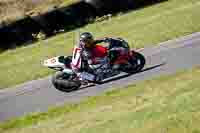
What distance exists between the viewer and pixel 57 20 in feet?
95.0

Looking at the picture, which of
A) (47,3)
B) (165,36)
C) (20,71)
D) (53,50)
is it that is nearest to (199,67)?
(165,36)

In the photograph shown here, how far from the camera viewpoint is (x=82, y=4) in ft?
94.9

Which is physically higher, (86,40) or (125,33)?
(86,40)

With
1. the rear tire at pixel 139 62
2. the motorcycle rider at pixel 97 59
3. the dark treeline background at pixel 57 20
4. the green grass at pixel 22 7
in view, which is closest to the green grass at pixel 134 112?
the motorcycle rider at pixel 97 59

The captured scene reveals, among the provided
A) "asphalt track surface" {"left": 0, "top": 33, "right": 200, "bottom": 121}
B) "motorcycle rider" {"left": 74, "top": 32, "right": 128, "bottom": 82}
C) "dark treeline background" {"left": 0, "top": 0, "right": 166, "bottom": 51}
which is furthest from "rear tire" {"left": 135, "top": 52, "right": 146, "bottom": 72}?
"dark treeline background" {"left": 0, "top": 0, "right": 166, "bottom": 51}

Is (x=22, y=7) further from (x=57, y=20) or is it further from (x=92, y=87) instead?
(x=92, y=87)

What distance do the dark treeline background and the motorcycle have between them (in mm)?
11051

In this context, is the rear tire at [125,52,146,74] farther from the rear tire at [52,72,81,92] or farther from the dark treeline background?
the dark treeline background

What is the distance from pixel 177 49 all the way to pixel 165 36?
9.52 feet

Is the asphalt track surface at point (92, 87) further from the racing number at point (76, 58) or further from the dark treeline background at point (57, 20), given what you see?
the dark treeline background at point (57, 20)

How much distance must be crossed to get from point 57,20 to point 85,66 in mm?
11517

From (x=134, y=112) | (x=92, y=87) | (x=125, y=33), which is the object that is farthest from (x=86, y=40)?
(x=125, y=33)

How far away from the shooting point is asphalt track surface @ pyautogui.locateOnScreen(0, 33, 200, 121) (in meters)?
16.6

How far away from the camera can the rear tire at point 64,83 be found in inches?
698
